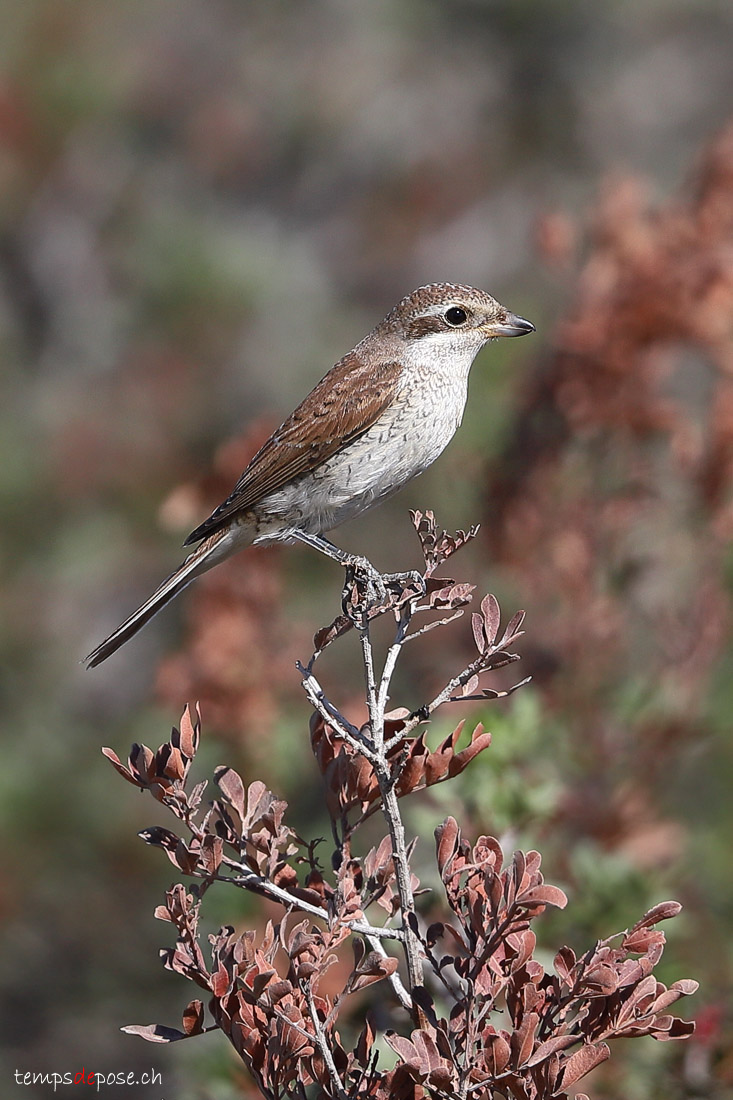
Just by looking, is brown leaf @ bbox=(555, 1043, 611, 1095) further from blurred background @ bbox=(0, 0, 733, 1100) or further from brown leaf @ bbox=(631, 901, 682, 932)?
blurred background @ bbox=(0, 0, 733, 1100)

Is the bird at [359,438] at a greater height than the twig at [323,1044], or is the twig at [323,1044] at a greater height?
the bird at [359,438]

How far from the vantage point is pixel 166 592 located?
2.77 m

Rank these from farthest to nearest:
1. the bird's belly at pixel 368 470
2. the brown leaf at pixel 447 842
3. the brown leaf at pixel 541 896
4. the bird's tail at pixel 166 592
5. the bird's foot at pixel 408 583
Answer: the bird's belly at pixel 368 470
the bird's tail at pixel 166 592
the bird's foot at pixel 408 583
the brown leaf at pixel 447 842
the brown leaf at pixel 541 896

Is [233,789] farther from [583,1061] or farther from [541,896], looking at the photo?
[583,1061]

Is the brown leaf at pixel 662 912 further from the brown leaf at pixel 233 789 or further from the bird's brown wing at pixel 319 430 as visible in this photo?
the bird's brown wing at pixel 319 430

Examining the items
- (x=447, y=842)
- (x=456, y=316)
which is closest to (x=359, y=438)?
(x=456, y=316)

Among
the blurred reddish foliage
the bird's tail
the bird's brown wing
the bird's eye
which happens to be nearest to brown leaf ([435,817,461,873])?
the bird's tail

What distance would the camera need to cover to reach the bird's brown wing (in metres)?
2.87

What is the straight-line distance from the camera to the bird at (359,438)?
2801 mm

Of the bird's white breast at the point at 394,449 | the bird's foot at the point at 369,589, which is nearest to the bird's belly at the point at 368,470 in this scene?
the bird's white breast at the point at 394,449

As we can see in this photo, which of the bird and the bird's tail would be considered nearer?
the bird's tail

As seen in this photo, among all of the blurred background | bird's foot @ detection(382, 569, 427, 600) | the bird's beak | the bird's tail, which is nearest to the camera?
bird's foot @ detection(382, 569, 427, 600)

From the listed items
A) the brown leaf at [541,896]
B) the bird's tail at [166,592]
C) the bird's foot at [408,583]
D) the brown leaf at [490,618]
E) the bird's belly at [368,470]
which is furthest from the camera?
the bird's belly at [368,470]

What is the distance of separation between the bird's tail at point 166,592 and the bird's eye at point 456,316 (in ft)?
2.64
